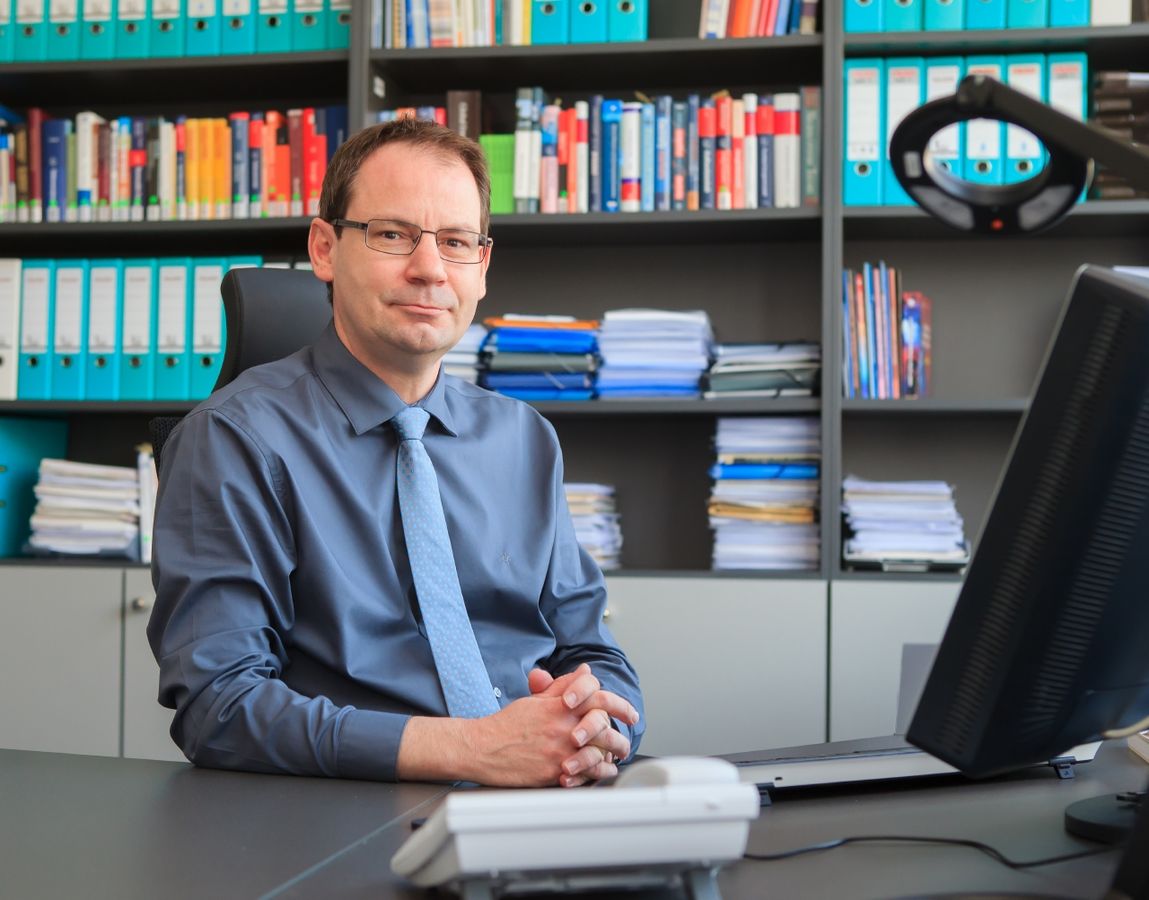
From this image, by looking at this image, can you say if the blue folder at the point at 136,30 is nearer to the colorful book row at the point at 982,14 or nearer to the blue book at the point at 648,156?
the blue book at the point at 648,156

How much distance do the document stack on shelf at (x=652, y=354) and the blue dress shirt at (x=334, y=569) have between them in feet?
3.27

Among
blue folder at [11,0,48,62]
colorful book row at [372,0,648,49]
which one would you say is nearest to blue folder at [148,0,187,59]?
blue folder at [11,0,48,62]

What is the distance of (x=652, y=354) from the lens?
2.69 metres

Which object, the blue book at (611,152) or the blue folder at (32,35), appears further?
the blue folder at (32,35)

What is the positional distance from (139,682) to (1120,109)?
2477 millimetres

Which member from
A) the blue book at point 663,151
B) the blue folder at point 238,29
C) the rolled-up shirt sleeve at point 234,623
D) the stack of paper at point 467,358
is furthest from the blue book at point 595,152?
the rolled-up shirt sleeve at point 234,623

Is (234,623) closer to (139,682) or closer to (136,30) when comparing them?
(139,682)

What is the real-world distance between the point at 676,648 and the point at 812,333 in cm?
88

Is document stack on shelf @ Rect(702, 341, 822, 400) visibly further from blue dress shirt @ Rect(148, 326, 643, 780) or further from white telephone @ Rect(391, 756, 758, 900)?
white telephone @ Rect(391, 756, 758, 900)

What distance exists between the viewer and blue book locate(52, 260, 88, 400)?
2.88m

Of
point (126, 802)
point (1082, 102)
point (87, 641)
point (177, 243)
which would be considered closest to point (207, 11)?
point (177, 243)

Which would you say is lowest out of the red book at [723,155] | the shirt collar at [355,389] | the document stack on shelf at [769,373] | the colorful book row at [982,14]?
the shirt collar at [355,389]

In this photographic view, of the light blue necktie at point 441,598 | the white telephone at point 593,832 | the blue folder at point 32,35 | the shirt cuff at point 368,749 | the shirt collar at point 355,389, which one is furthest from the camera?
the blue folder at point 32,35

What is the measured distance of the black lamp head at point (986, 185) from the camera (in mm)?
776
